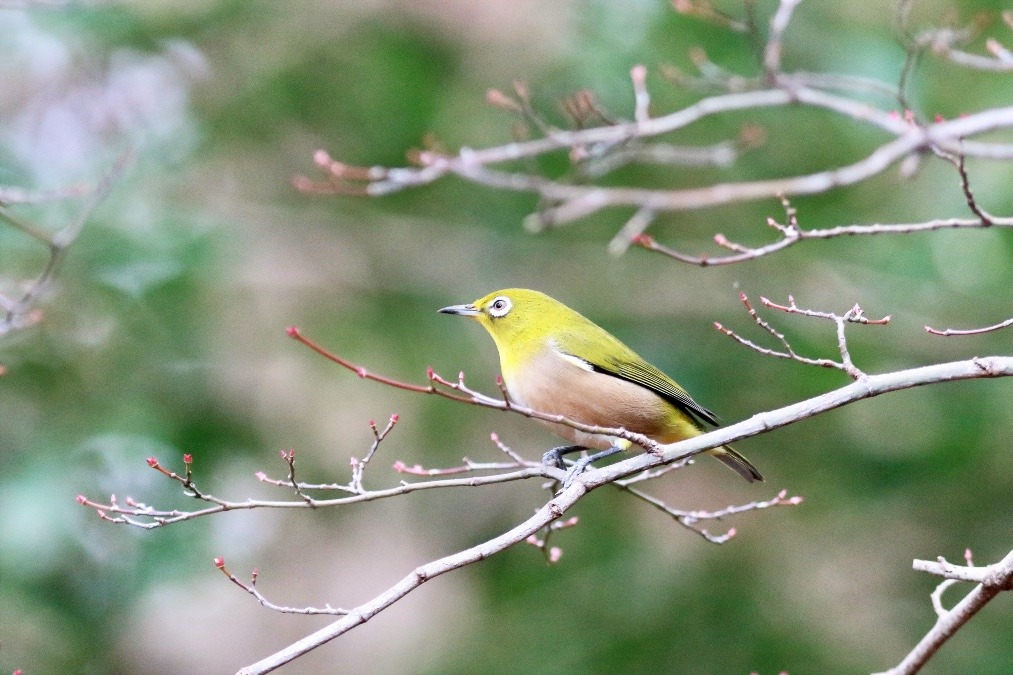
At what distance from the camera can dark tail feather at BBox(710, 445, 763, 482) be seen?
16.0 feet

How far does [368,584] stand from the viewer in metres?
11.6

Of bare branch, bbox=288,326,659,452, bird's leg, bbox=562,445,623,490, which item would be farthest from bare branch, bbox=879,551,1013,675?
bird's leg, bbox=562,445,623,490

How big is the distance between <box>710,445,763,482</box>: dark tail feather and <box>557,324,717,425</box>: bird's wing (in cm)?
15

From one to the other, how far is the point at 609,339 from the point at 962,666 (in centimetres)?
386

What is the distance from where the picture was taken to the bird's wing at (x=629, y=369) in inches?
193

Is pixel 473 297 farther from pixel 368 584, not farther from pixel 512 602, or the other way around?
pixel 368 584

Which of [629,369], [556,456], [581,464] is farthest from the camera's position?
[629,369]

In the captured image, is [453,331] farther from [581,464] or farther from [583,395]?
[581,464]

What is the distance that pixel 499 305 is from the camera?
5172 millimetres

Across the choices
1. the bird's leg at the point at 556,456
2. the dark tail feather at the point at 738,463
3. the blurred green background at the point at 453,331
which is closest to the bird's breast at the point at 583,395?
the bird's leg at the point at 556,456

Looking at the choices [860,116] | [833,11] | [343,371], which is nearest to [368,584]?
[343,371]

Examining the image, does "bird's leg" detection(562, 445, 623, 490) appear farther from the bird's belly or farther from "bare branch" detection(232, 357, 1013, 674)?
"bare branch" detection(232, 357, 1013, 674)

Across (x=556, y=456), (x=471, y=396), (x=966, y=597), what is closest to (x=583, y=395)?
(x=556, y=456)

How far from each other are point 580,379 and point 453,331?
151 inches
